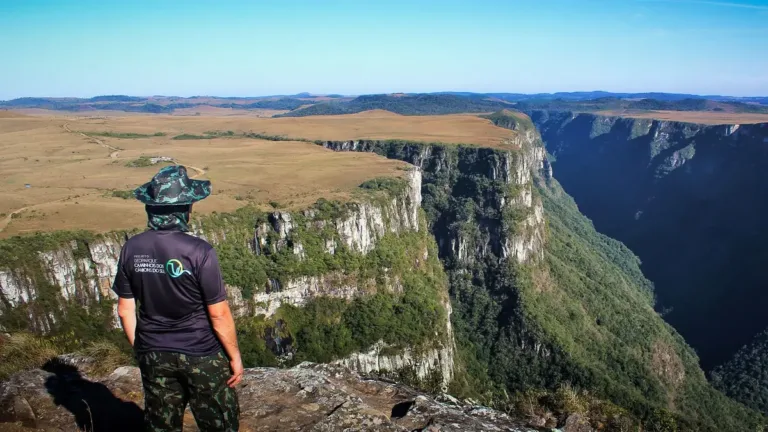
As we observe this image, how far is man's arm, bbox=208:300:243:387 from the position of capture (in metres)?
5.34

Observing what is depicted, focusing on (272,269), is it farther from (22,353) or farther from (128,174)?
(22,353)

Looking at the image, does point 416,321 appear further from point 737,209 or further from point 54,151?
point 737,209

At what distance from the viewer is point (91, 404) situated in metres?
8.11

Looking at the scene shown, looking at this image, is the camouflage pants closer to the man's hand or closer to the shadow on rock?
the man's hand

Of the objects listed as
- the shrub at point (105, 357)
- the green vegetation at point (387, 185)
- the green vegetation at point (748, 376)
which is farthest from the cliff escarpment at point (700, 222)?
the shrub at point (105, 357)

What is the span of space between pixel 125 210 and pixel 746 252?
137485mm

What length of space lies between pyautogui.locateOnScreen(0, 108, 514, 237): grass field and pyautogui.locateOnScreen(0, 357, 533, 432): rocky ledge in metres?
43.8

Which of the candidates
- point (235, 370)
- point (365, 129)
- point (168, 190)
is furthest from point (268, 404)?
point (365, 129)

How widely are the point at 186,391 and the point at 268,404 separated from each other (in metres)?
3.26

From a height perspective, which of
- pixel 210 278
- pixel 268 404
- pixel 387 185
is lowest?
pixel 387 185

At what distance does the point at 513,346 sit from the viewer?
73062 millimetres

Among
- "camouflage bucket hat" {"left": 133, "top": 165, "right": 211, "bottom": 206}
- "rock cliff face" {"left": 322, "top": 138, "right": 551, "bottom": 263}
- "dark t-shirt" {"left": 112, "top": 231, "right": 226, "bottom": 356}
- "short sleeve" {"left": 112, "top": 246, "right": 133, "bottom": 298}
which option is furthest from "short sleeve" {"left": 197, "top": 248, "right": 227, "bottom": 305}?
"rock cliff face" {"left": 322, "top": 138, "right": 551, "bottom": 263}

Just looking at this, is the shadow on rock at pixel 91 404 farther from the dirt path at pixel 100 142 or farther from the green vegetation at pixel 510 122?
the green vegetation at pixel 510 122

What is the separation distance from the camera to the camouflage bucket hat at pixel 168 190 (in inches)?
206
